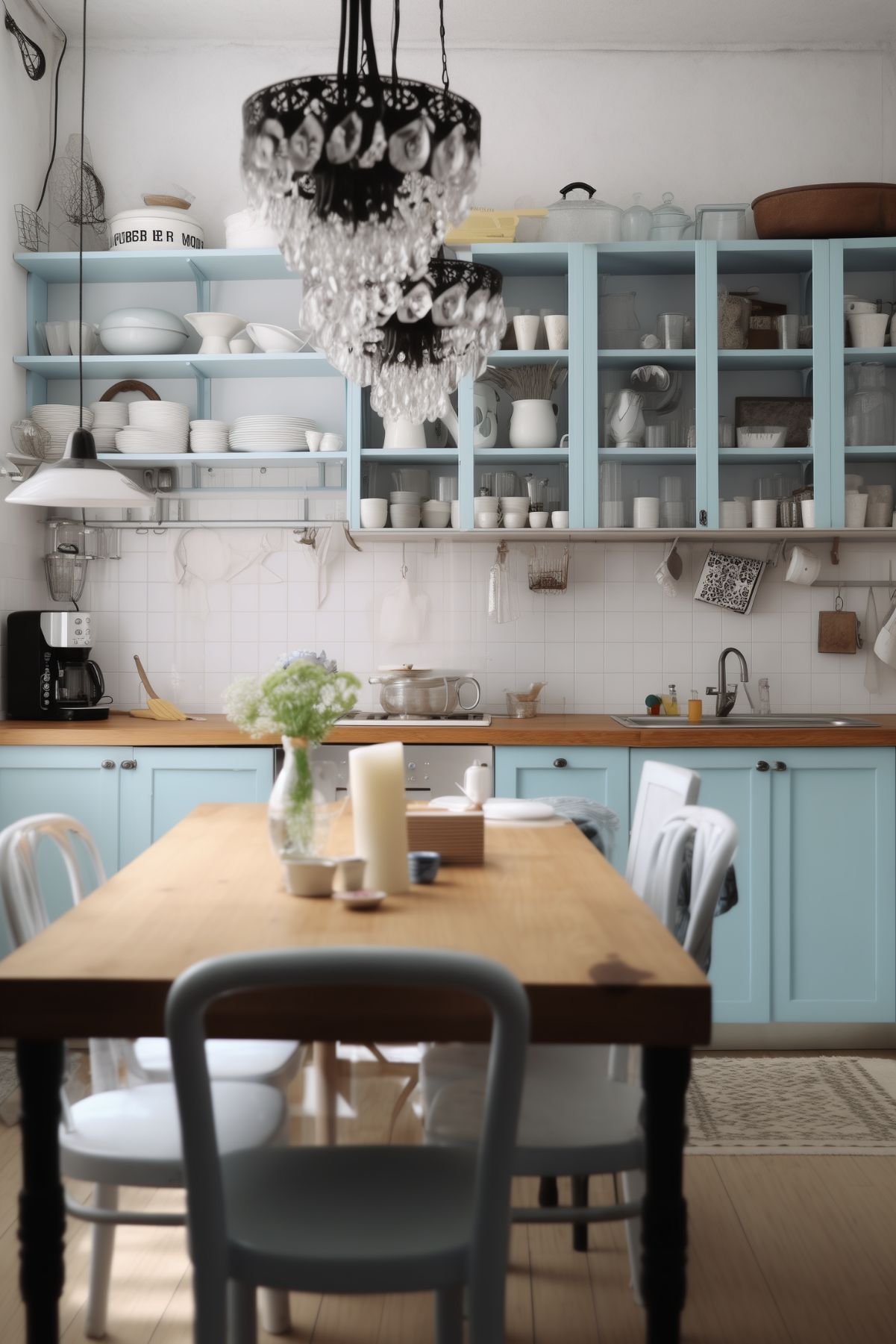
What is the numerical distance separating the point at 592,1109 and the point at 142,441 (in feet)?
9.51

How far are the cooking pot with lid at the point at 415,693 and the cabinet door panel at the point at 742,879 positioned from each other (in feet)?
2.16

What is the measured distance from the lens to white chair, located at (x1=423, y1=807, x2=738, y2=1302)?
1627 millimetres

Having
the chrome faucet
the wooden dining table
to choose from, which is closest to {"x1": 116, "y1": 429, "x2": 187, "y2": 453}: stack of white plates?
the chrome faucet

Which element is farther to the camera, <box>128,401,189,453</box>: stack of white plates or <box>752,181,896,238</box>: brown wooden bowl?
<box>128,401,189,453</box>: stack of white plates

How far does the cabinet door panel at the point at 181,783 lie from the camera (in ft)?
11.8

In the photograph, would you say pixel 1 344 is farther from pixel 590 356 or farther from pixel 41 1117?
pixel 41 1117

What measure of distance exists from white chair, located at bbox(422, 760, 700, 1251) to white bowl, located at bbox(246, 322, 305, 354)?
7.04 feet

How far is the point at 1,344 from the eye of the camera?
389 centimetres

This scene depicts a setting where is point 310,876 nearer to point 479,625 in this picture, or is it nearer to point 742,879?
point 742,879

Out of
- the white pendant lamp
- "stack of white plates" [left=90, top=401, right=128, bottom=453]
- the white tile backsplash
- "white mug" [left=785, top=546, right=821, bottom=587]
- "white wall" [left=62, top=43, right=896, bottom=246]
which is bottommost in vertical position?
the white tile backsplash

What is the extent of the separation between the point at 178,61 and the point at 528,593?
2.26m

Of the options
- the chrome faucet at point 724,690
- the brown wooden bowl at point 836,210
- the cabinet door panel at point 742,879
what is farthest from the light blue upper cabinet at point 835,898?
the brown wooden bowl at point 836,210

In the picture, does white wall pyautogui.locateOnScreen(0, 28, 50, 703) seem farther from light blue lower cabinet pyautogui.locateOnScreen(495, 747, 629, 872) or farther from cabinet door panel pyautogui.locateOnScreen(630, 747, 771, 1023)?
cabinet door panel pyautogui.locateOnScreen(630, 747, 771, 1023)

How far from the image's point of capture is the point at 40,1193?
1.39 metres
